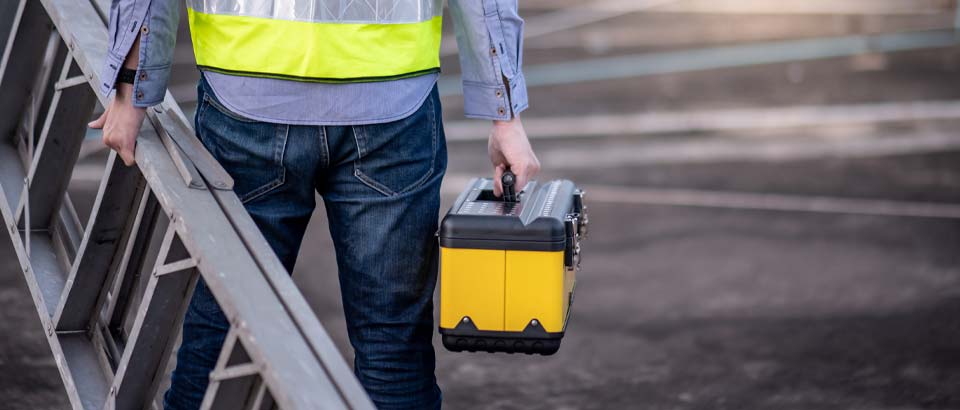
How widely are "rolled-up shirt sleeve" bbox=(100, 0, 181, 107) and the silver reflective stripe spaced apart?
8 cm

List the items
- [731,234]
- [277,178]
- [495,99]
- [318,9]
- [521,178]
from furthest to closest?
1. [731,234]
2. [521,178]
3. [495,99]
4. [277,178]
5. [318,9]

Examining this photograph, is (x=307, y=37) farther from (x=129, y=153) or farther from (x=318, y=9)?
(x=129, y=153)

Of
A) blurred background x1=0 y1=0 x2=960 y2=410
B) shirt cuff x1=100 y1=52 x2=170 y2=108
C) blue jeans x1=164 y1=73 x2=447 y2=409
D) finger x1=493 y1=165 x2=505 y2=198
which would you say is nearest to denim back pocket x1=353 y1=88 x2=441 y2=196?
blue jeans x1=164 y1=73 x2=447 y2=409

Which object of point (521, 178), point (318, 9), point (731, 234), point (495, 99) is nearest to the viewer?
point (318, 9)

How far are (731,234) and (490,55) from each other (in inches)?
164

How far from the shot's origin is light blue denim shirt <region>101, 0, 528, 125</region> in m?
2.91

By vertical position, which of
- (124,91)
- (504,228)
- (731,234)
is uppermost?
(124,91)

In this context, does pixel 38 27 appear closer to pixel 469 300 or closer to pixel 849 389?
pixel 469 300

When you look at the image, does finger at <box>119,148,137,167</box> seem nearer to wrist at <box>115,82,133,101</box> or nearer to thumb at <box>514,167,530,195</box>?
wrist at <box>115,82,133,101</box>

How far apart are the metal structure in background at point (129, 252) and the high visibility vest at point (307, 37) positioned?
0.24 meters

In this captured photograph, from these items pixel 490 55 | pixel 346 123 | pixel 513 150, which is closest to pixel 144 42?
pixel 346 123

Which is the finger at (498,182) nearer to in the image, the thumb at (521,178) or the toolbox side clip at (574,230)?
the thumb at (521,178)

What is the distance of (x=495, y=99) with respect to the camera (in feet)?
10.1

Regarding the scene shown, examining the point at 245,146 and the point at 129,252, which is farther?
the point at 129,252
